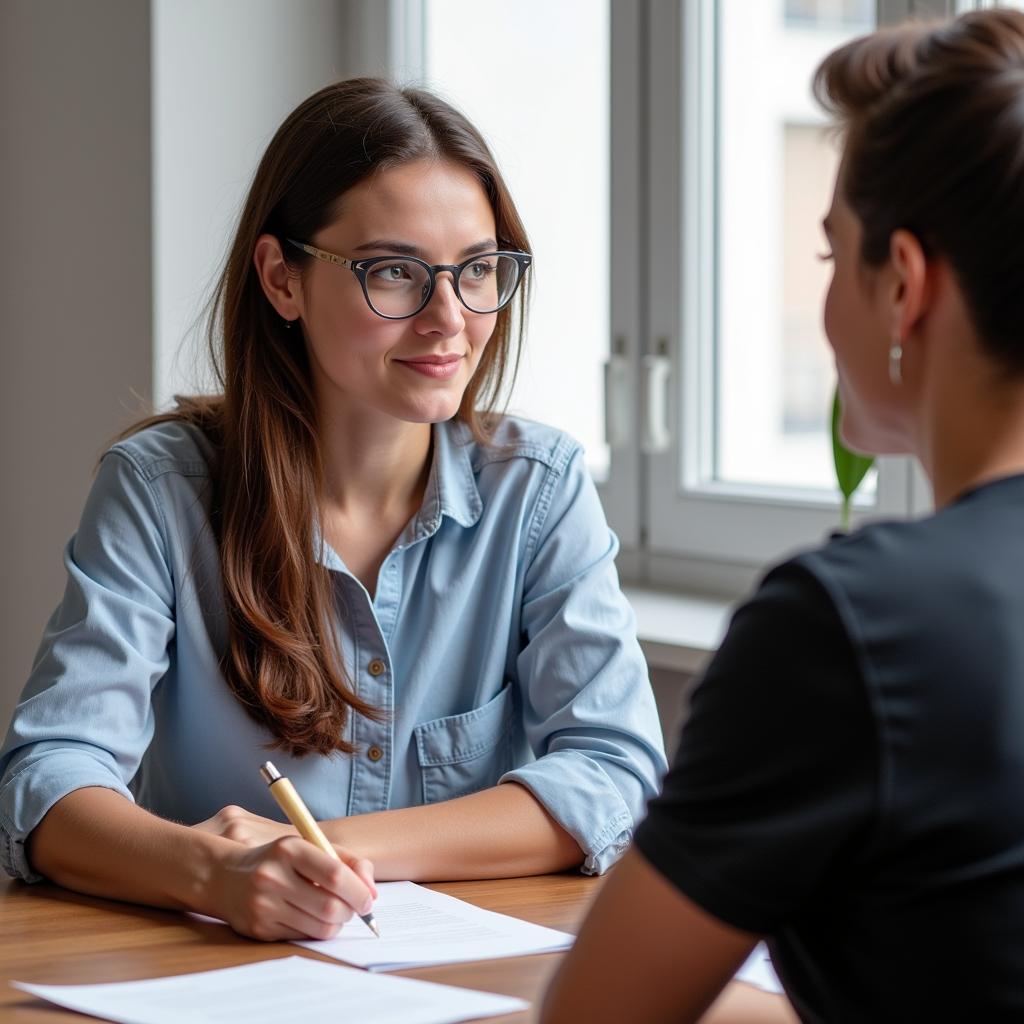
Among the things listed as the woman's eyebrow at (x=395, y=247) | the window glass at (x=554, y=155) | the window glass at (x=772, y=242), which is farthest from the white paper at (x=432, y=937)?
the window glass at (x=554, y=155)

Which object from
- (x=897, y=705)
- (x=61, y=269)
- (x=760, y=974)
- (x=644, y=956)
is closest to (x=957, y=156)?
(x=897, y=705)

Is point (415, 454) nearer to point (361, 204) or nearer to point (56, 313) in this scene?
point (361, 204)

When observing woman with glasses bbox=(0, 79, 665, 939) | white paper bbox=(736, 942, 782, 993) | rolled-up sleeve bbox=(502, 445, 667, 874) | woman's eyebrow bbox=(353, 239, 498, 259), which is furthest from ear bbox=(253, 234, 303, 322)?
white paper bbox=(736, 942, 782, 993)

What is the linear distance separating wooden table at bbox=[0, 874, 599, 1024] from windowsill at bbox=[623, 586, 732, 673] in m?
0.79

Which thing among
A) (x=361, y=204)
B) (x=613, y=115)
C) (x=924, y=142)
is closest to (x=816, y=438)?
(x=613, y=115)

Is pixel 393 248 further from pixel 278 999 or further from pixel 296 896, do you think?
pixel 278 999

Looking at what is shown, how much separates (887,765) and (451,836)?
0.78 metres

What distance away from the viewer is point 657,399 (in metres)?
2.60

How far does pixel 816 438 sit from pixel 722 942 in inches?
73.7

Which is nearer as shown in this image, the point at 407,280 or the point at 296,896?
the point at 296,896

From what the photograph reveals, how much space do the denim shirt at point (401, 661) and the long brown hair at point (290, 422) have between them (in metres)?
0.03

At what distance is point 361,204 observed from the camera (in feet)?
5.23

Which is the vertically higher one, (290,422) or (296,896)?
(290,422)

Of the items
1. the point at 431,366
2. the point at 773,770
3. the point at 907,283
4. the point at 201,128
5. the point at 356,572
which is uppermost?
the point at 201,128
